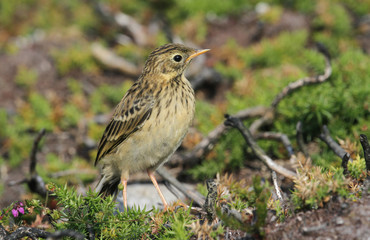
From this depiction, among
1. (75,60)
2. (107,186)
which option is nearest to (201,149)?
(107,186)

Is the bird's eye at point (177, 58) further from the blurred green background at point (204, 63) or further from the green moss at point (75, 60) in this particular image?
the green moss at point (75, 60)

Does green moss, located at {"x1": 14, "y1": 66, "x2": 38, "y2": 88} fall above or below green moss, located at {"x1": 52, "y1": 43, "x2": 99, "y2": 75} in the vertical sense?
below

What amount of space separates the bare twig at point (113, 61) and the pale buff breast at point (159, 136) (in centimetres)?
422

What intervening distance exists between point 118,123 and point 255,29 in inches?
207

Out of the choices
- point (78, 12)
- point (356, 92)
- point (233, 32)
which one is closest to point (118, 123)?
point (356, 92)

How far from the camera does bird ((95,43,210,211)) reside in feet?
15.1

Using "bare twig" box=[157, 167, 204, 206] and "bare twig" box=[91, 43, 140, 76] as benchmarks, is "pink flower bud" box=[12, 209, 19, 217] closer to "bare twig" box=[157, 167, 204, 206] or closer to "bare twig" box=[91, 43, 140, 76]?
"bare twig" box=[157, 167, 204, 206]

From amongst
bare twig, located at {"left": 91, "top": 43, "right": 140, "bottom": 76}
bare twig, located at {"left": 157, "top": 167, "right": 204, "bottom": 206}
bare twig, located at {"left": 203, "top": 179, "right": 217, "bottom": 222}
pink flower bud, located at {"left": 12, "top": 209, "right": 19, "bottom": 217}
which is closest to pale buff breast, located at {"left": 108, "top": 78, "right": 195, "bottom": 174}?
bare twig, located at {"left": 157, "top": 167, "right": 204, "bottom": 206}

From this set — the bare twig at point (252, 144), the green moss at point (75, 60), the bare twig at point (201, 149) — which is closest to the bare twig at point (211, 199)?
the bare twig at point (252, 144)

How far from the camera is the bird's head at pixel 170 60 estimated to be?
16.9 feet

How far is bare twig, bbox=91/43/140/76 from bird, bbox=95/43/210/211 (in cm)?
370

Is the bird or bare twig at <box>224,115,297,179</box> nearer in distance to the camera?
the bird

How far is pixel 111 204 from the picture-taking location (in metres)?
3.77

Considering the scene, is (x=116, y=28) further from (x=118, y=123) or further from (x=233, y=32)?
(x=118, y=123)
